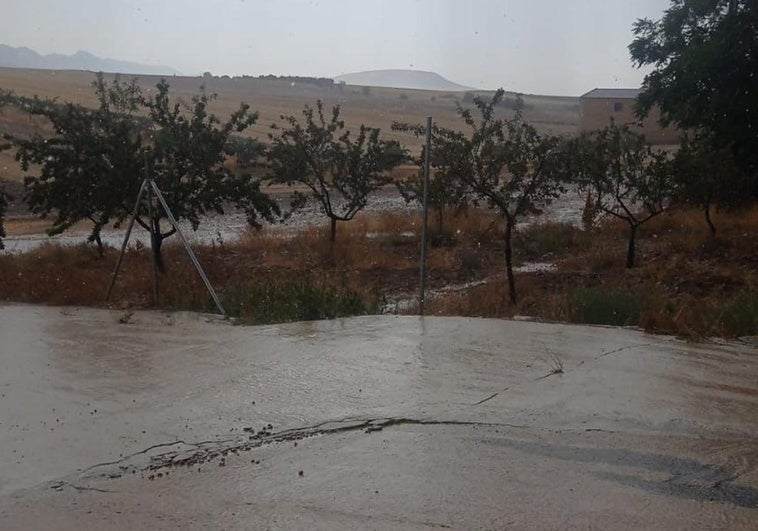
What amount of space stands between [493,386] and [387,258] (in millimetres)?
14433

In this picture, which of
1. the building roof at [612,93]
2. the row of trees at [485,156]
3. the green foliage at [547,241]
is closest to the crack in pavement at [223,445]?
the row of trees at [485,156]

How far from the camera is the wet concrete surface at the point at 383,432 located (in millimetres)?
4648

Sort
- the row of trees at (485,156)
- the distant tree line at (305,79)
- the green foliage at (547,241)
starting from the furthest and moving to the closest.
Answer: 1. the distant tree line at (305,79)
2. the green foliage at (547,241)
3. the row of trees at (485,156)

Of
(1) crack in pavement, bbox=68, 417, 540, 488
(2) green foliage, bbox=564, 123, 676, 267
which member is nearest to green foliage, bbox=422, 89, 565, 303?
(2) green foliage, bbox=564, 123, 676, 267

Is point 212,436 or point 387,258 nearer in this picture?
point 212,436

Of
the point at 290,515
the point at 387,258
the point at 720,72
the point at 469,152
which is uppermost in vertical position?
the point at 720,72

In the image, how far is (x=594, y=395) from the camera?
6.54 metres

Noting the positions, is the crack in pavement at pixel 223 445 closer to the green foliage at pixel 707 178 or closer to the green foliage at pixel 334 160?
the green foliage at pixel 707 178

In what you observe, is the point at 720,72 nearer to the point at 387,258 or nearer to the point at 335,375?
the point at 387,258

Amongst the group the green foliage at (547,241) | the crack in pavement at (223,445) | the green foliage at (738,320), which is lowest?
the green foliage at (547,241)

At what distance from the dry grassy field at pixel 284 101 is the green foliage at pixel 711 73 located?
90.7ft

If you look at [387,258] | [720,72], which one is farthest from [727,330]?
[720,72]

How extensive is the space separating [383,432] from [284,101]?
308 ft

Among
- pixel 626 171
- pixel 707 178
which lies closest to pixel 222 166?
pixel 626 171
